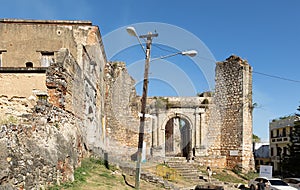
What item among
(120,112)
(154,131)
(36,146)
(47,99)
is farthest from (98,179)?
(154,131)

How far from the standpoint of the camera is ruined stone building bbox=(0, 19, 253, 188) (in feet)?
28.8

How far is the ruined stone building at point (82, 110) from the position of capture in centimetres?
877

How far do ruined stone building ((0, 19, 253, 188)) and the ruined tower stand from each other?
0.23 feet

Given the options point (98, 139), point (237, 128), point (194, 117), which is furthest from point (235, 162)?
point (98, 139)

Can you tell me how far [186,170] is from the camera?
20.5m

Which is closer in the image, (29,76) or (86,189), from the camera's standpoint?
(86,189)

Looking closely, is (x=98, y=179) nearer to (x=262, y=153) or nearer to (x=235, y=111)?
(x=235, y=111)

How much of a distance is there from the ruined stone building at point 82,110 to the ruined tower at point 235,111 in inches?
2.8

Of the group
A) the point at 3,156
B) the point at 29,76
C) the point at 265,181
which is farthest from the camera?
the point at 265,181

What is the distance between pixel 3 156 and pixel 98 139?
13.9 m

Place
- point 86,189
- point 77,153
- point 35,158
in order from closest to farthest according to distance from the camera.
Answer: point 35,158 → point 86,189 → point 77,153

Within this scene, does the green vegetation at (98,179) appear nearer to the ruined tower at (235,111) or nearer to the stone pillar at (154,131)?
the stone pillar at (154,131)

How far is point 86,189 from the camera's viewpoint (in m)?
10.1

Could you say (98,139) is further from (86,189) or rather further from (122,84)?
(86,189)
